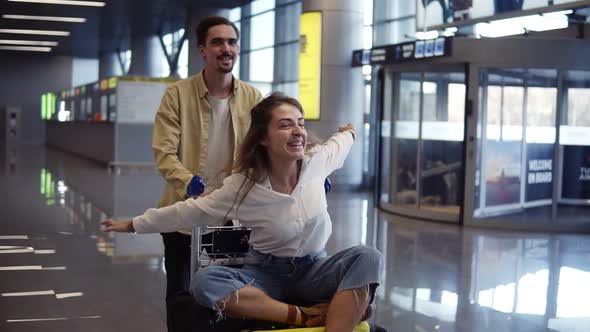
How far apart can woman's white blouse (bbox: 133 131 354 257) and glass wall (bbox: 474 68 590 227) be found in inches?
325

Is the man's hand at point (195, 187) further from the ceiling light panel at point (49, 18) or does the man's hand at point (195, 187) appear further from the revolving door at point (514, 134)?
the ceiling light panel at point (49, 18)

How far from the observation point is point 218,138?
11.6 feet

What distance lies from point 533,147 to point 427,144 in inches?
60.7

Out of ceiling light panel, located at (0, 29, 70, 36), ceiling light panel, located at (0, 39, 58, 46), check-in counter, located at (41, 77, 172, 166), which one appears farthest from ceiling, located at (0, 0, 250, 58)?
check-in counter, located at (41, 77, 172, 166)

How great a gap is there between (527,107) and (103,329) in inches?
296

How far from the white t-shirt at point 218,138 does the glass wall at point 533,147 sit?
7742mm

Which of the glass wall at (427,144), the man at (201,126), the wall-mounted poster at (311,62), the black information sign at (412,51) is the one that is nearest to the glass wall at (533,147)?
the glass wall at (427,144)

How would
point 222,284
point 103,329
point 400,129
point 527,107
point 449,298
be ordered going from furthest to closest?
point 400,129
point 527,107
point 449,298
point 103,329
point 222,284

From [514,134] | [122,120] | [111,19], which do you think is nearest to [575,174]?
[514,134]

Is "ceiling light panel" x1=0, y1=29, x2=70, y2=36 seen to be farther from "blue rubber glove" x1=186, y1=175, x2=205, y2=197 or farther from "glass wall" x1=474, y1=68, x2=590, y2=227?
"blue rubber glove" x1=186, y1=175, x2=205, y2=197

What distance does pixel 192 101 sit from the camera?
139 inches

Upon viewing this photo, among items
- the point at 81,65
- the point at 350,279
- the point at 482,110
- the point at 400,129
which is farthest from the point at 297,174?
the point at 81,65

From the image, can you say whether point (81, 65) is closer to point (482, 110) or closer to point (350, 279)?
point (482, 110)

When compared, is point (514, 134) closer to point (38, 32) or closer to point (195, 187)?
point (195, 187)
